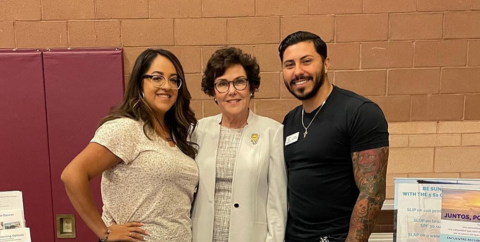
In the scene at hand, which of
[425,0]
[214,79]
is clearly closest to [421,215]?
[214,79]

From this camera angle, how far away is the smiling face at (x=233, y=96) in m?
1.73

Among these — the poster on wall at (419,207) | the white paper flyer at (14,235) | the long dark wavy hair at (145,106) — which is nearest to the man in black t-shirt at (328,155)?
the poster on wall at (419,207)

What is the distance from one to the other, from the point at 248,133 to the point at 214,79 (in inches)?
12.7

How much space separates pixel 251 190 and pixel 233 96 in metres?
0.47

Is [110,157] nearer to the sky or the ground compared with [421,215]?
nearer to the sky

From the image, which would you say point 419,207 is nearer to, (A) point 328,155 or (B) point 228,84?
(A) point 328,155

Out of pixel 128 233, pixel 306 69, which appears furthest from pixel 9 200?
pixel 306 69

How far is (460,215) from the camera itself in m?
1.47

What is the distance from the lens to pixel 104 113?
2.38 m

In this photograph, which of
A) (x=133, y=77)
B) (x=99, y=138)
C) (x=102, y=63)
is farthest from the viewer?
(x=102, y=63)

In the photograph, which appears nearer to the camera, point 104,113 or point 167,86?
point 167,86

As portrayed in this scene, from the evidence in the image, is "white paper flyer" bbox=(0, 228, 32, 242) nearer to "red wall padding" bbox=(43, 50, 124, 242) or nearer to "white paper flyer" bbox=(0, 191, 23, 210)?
"white paper flyer" bbox=(0, 191, 23, 210)

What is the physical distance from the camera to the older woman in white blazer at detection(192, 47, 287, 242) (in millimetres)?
1705

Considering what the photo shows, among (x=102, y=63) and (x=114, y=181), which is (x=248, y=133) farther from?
(x=102, y=63)
